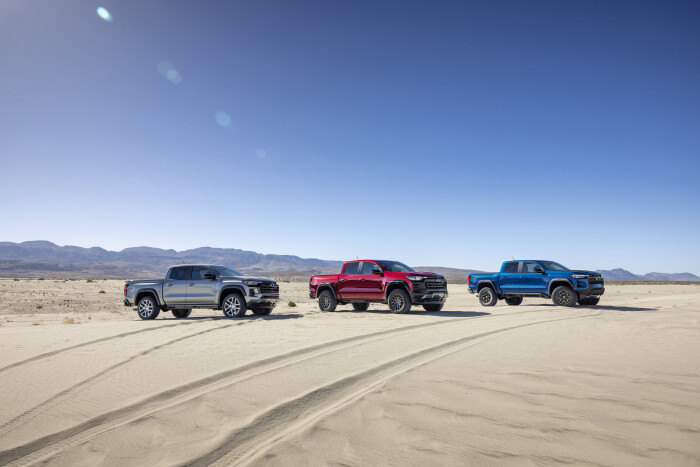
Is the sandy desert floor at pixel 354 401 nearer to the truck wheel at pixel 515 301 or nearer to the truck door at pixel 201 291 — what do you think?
the truck door at pixel 201 291

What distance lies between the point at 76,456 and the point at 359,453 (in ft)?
7.75

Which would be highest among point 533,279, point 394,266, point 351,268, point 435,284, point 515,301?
point 394,266

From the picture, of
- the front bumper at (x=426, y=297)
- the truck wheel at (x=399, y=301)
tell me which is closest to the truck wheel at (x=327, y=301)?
the truck wheel at (x=399, y=301)

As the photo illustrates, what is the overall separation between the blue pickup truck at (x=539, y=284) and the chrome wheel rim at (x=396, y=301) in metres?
6.19

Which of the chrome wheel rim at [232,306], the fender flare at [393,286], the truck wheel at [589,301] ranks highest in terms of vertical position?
the fender flare at [393,286]

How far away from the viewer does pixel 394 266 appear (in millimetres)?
18031

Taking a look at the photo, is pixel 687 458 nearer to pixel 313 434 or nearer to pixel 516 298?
pixel 313 434

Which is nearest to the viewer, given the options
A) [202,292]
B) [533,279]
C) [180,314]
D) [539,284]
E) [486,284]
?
[202,292]

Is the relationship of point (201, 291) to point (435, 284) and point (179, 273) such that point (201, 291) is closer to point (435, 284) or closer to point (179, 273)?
point (179, 273)

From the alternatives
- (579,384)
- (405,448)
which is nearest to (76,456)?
(405,448)

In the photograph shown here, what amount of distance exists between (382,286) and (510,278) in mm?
6924

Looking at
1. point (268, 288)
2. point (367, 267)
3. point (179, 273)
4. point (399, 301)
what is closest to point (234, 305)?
point (268, 288)

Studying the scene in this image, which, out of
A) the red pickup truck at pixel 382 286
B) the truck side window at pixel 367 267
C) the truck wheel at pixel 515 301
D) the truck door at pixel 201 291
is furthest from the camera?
the truck wheel at pixel 515 301

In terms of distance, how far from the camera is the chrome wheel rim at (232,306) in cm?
1593
